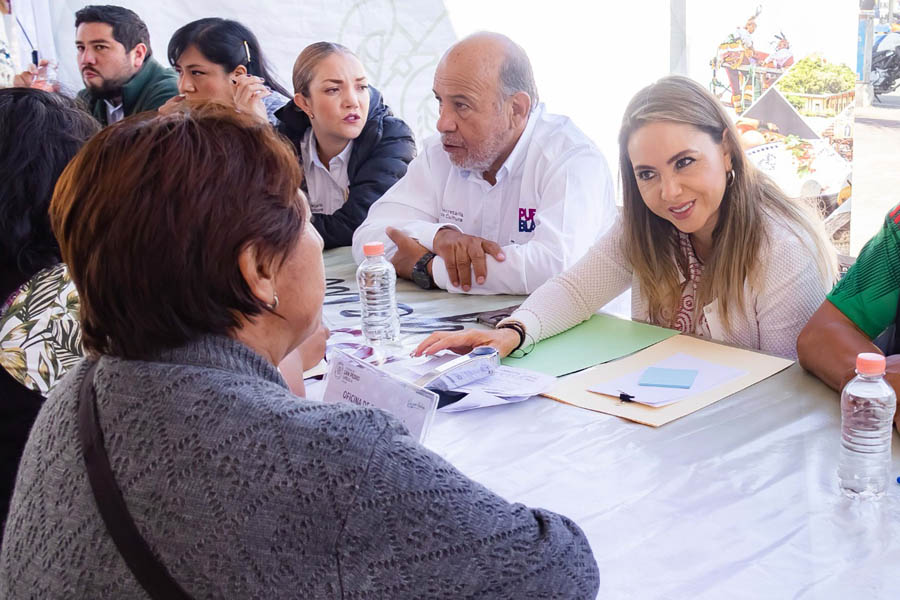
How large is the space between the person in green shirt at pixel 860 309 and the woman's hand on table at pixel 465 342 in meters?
0.59

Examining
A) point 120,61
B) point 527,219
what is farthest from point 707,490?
point 120,61

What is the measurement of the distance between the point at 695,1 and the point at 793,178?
746 mm

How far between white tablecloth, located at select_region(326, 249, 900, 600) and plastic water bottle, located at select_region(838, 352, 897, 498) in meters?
0.02

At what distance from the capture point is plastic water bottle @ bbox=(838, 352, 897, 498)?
1159mm

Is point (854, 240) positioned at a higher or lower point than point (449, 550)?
lower

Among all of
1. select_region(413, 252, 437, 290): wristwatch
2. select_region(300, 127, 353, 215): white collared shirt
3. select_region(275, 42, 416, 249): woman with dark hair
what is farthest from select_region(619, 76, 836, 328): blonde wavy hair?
select_region(300, 127, 353, 215): white collared shirt

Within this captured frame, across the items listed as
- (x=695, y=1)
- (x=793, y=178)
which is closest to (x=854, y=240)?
(x=793, y=178)

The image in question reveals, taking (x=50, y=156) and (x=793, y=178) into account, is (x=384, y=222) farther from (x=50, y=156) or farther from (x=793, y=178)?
(x=793, y=178)

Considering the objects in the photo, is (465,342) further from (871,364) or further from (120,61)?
(120,61)

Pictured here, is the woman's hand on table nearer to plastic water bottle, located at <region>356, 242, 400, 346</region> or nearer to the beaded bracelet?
the beaded bracelet

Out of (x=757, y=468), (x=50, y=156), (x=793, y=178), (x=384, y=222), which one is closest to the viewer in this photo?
(x=757, y=468)

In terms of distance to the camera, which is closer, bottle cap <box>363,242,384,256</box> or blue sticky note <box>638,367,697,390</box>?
blue sticky note <box>638,367,697,390</box>

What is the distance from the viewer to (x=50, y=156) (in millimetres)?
1581

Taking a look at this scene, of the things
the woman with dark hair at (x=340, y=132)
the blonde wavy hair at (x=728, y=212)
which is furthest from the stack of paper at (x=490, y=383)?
the woman with dark hair at (x=340, y=132)
